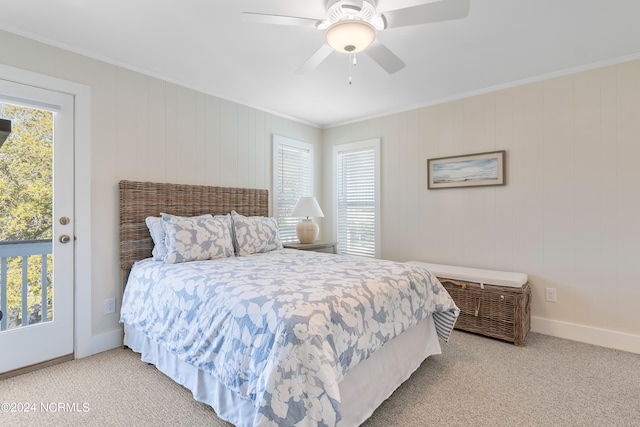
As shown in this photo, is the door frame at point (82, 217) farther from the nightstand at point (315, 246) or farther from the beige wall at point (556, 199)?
the beige wall at point (556, 199)

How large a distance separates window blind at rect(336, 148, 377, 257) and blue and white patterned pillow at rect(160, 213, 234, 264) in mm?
2016

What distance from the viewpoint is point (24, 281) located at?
2.31 m

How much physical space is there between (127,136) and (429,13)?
2566 millimetres

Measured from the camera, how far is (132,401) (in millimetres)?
1881

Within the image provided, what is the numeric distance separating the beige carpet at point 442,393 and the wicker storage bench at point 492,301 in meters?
0.25

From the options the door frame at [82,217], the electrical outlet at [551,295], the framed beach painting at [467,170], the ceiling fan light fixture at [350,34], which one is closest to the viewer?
the ceiling fan light fixture at [350,34]

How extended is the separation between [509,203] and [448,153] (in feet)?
2.77

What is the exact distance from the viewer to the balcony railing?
2.23 m

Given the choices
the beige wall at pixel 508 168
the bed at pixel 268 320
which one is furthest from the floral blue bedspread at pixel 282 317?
the beige wall at pixel 508 168

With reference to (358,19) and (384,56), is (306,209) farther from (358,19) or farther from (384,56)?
(358,19)

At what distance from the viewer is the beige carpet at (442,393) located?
172 cm

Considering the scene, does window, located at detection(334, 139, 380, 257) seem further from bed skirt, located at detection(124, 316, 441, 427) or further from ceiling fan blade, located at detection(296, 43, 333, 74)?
ceiling fan blade, located at detection(296, 43, 333, 74)

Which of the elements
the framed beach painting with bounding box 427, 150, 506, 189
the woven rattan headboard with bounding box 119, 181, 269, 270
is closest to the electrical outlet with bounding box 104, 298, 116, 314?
the woven rattan headboard with bounding box 119, 181, 269, 270

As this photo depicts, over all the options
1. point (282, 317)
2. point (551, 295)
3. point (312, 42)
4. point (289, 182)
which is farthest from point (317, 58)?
point (551, 295)
